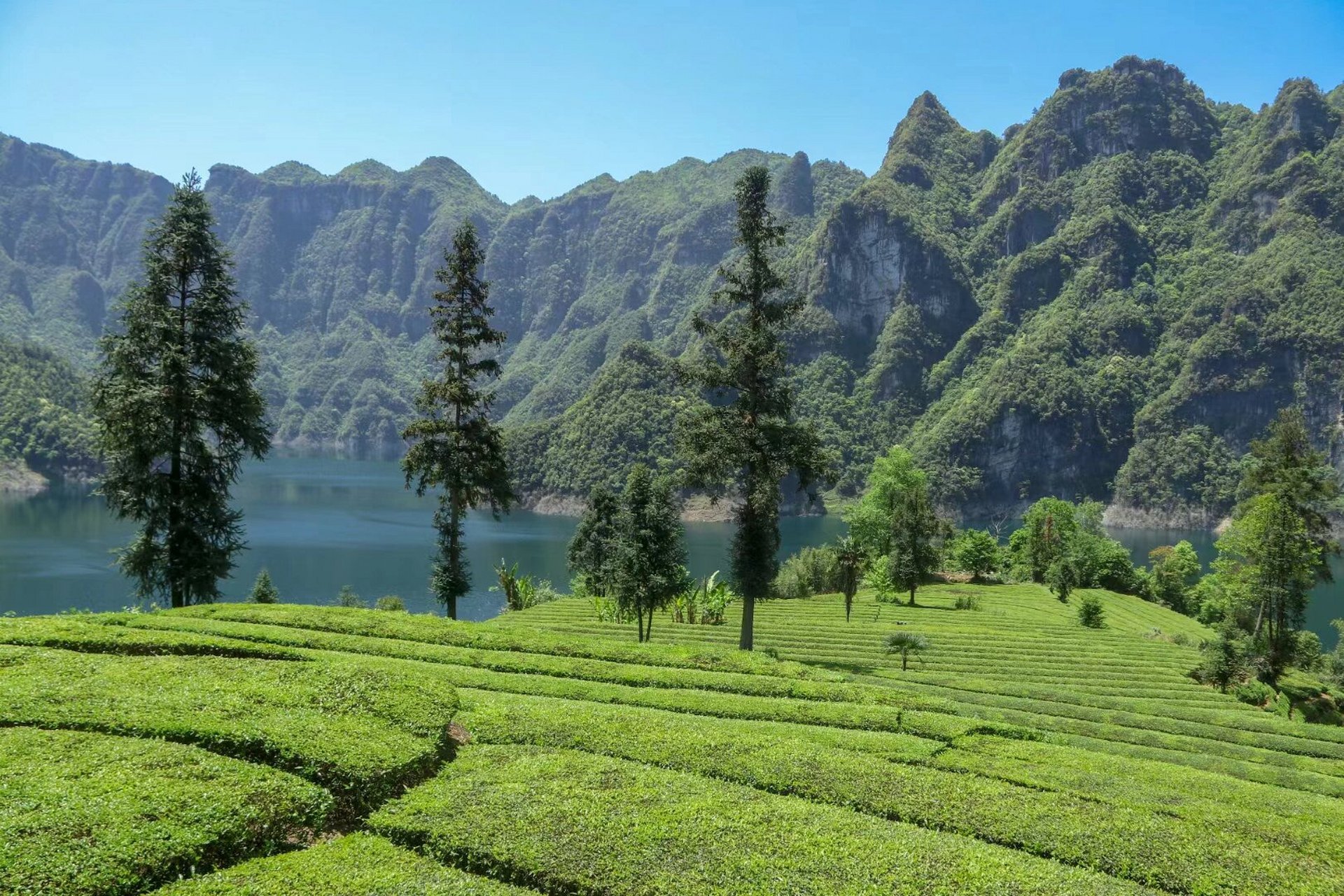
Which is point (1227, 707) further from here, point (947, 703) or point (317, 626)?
point (317, 626)

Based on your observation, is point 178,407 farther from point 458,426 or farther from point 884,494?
point 884,494

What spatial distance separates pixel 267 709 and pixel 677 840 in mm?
6669

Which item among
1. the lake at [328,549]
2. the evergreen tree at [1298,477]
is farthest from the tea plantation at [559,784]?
the lake at [328,549]

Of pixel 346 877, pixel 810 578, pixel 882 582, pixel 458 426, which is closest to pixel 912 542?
pixel 882 582

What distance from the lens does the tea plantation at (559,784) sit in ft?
28.3

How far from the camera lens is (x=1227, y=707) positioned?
85.7 ft

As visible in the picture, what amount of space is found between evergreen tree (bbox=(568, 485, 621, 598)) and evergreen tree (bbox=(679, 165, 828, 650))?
8051 millimetres

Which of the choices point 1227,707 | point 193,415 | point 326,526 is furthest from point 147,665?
point 326,526

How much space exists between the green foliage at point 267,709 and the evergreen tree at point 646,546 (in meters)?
15.0

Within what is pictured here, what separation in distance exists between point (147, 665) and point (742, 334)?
686 inches

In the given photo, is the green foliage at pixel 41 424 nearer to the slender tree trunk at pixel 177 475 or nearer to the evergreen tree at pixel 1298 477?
the slender tree trunk at pixel 177 475

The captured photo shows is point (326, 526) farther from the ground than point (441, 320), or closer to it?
closer to it

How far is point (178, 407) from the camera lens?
78.2 ft

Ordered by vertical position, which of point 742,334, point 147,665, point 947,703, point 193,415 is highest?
point 742,334
